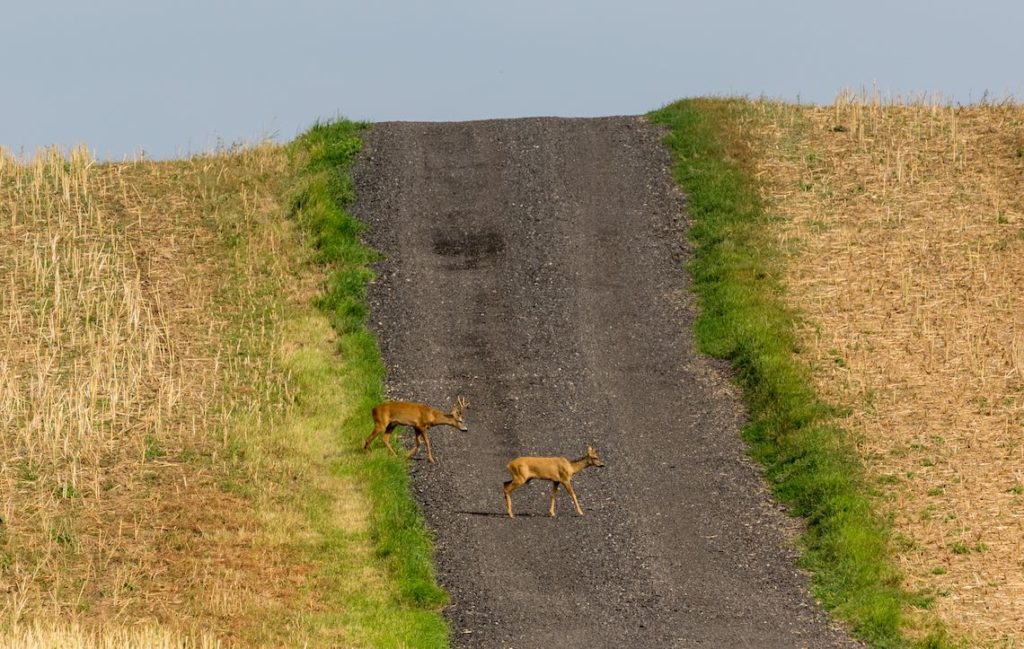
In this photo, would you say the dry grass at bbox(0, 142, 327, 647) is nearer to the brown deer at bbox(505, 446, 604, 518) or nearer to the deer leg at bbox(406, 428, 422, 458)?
the deer leg at bbox(406, 428, 422, 458)

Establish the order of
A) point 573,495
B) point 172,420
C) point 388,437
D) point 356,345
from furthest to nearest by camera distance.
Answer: point 356,345 < point 172,420 < point 388,437 < point 573,495

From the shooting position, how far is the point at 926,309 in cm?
2656

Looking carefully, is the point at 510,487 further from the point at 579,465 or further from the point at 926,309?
the point at 926,309

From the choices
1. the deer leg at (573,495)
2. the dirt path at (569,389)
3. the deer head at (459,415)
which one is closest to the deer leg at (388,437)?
the dirt path at (569,389)

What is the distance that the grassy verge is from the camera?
61.7 feet

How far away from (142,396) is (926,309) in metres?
13.2

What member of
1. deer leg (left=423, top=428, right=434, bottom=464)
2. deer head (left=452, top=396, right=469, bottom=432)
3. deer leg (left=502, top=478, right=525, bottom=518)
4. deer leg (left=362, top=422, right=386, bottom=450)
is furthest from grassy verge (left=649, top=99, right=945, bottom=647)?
deer leg (left=362, top=422, right=386, bottom=450)

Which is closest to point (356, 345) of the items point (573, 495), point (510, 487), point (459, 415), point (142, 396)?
point (142, 396)

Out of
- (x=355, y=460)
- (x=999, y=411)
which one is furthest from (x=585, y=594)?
(x=999, y=411)

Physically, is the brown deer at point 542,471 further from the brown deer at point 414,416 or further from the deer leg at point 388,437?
the deer leg at point 388,437

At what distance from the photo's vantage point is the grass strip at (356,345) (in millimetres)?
18844

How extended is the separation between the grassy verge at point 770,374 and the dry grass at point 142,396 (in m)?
6.72

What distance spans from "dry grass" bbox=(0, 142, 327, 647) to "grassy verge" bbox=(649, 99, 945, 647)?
6.72 metres

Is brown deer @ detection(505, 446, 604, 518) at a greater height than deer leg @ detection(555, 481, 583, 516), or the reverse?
brown deer @ detection(505, 446, 604, 518)
